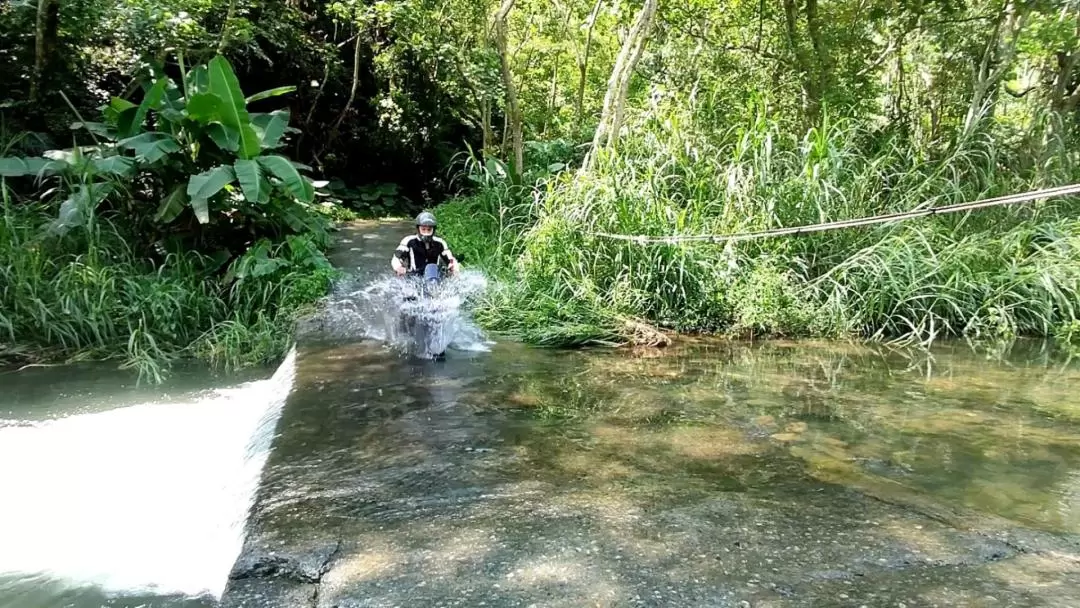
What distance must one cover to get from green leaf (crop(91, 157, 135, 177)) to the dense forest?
0.02 m

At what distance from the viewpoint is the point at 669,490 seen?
3.31 metres

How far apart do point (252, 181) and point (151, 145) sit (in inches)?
45.1

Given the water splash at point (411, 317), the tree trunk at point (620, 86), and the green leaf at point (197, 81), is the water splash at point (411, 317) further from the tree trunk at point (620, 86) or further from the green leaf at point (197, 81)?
the green leaf at point (197, 81)

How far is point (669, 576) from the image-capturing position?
260 cm

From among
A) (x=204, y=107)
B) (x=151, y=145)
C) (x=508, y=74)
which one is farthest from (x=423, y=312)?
(x=508, y=74)

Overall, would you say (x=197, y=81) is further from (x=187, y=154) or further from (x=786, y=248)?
(x=786, y=248)

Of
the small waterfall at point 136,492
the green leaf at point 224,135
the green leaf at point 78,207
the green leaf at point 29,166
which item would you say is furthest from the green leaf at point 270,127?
the small waterfall at point 136,492

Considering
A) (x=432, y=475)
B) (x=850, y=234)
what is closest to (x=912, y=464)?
(x=432, y=475)

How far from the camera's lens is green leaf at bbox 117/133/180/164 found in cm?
730

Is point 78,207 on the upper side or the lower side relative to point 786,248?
upper

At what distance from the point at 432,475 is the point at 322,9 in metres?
14.5

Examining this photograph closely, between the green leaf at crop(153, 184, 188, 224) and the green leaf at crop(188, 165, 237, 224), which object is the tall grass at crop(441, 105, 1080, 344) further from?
the green leaf at crop(153, 184, 188, 224)

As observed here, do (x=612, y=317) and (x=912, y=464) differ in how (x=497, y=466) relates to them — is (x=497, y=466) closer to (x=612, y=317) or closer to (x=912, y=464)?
(x=912, y=464)

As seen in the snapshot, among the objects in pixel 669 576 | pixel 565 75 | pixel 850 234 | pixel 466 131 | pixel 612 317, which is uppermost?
pixel 565 75
